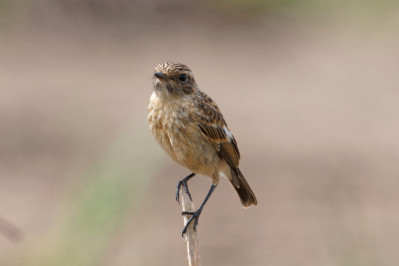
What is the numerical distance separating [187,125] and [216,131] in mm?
262

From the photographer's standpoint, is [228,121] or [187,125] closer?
[187,125]

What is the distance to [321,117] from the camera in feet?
38.5

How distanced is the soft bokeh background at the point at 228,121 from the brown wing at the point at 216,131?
0.37 metres

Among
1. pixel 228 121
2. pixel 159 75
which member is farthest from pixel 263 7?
pixel 159 75

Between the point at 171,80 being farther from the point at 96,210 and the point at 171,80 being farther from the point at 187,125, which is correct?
the point at 96,210

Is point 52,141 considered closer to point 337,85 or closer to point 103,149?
point 103,149

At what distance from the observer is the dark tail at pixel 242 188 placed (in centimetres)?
554

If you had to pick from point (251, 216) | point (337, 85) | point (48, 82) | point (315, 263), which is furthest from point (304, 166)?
point (48, 82)

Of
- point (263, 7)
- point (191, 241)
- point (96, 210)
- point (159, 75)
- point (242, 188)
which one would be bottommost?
point (191, 241)

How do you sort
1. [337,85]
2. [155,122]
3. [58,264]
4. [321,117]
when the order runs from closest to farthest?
[58,264] → [155,122] → [321,117] → [337,85]

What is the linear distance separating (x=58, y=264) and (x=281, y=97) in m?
8.35

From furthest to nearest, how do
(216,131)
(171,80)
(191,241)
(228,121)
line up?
(228,121) < (216,131) < (171,80) < (191,241)

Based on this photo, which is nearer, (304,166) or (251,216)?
(251,216)

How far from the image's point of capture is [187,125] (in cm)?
514
